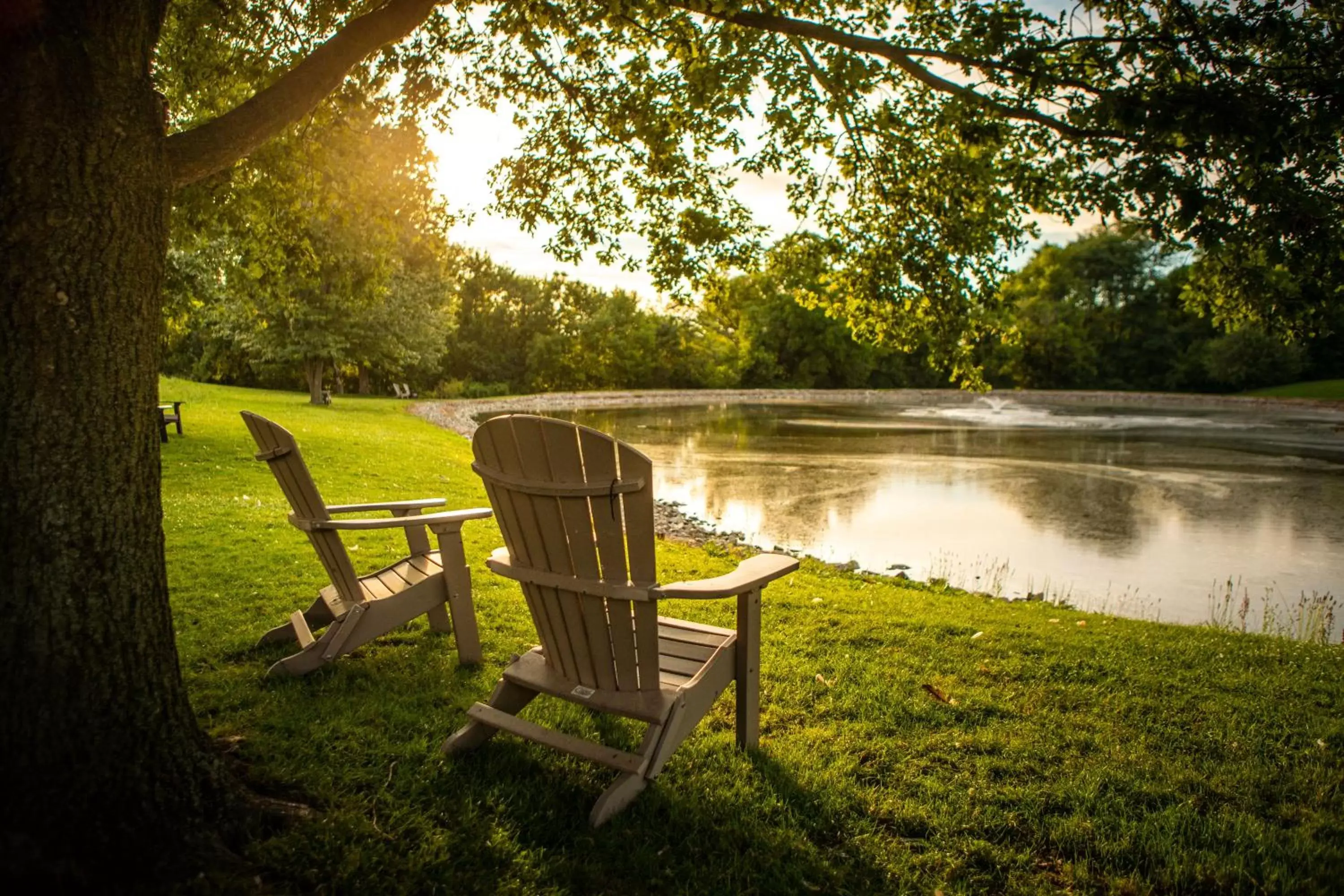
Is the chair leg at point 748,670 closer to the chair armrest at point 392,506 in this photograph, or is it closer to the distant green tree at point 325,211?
the chair armrest at point 392,506

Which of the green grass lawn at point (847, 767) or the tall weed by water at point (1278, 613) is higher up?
the green grass lawn at point (847, 767)

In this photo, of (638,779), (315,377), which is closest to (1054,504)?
(638,779)

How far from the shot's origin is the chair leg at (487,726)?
292 centimetres

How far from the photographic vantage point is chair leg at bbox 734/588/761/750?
9.64 ft

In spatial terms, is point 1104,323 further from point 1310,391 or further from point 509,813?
point 509,813

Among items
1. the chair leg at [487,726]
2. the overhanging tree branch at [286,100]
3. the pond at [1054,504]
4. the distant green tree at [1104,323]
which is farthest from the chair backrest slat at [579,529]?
the distant green tree at [1104,323]

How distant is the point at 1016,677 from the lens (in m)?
4.04

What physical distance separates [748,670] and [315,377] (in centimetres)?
2516

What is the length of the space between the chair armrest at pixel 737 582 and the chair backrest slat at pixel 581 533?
0.33 ft

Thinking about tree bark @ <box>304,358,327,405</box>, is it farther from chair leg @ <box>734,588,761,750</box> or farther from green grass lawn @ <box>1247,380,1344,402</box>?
green grass lawn @ <box>1247,380,1344,402</box>

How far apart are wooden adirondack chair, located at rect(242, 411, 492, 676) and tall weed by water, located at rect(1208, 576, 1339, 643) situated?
556cm

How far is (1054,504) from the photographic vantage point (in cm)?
1184

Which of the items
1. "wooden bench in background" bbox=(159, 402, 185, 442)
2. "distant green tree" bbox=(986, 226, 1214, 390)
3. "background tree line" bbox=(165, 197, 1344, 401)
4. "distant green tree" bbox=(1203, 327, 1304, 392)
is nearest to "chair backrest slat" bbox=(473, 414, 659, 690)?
"background tree line" bbox=(165, 197, 1344, 401)

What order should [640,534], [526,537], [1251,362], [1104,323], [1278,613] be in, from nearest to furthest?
[640,534] → [526,537] → [1278,613] → [1251,362] → [1104,323]
